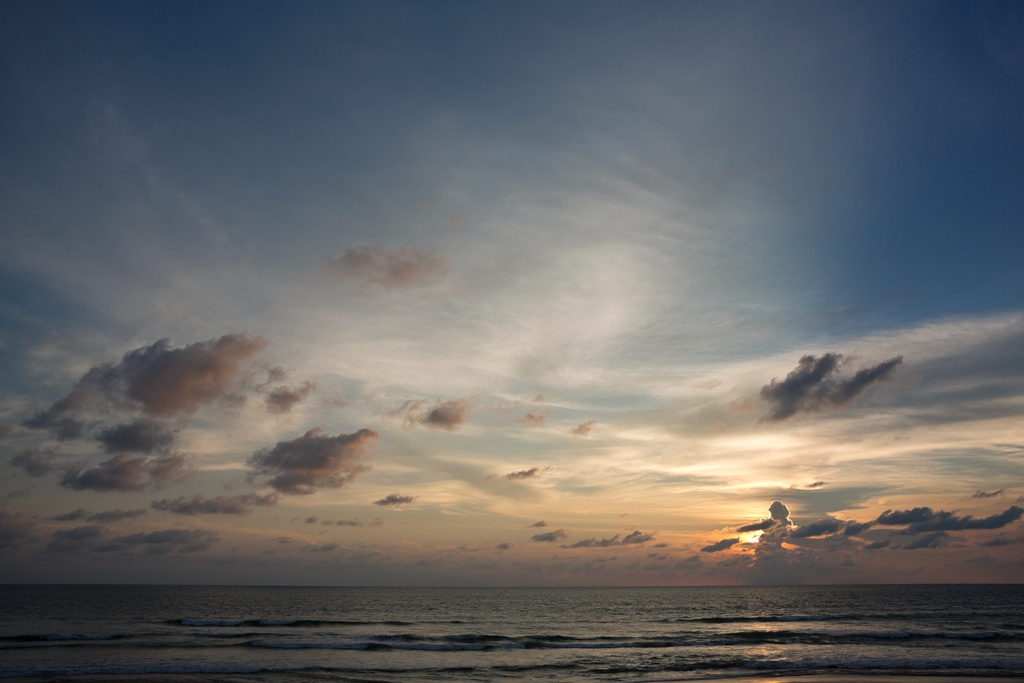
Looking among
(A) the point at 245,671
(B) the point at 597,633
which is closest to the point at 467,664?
(A) the point at 245,671

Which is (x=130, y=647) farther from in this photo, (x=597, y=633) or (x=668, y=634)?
(x=668, y=634)

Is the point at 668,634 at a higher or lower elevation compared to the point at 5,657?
lower

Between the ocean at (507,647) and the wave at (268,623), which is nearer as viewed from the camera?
the ocean at (507,647)

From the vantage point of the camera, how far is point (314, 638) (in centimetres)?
5369

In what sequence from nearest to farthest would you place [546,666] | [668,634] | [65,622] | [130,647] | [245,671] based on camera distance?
[245,671]
[546,666]
[130,647]
[668,634]
[65,622]

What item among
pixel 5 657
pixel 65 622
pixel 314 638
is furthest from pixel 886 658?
pixel 65 622

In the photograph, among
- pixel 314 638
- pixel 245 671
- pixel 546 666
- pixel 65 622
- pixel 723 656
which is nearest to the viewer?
pixel 245 671

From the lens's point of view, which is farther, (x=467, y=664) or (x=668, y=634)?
(x=668, y=634)

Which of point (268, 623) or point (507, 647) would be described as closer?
point (507, 647)

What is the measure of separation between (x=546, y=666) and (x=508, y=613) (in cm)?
5182

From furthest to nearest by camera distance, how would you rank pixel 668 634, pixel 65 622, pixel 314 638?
pixel 65 622, pixel 668 634, pixel 314 638

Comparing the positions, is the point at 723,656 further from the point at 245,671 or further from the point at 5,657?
the point at 5,657

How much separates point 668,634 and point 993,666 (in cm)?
2736

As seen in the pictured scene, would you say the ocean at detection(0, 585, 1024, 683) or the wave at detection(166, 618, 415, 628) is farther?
the wave at detection(166, 618, 415, 628)
